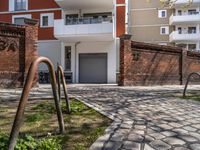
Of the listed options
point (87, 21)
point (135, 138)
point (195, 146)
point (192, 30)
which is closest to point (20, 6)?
point (87, 21)

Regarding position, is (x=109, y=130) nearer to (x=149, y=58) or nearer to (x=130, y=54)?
(x=130, y=54)

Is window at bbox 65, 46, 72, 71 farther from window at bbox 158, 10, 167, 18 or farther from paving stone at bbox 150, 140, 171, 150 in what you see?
paving stone at bbox 150, 140, 171, 150

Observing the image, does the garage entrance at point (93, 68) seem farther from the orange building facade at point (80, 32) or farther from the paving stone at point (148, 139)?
the paving stone at point (148, 139)

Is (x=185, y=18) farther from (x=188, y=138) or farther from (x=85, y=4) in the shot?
(x=188, y=138)

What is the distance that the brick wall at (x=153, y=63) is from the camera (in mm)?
18078

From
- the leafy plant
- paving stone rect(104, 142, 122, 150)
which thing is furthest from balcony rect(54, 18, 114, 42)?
the leafy plant

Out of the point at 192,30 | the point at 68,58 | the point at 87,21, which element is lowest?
the point at 68,58

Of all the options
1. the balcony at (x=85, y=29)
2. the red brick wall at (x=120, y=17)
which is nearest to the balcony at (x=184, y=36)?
the red brick wall at (x=120, y=17)

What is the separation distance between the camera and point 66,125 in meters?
5.24

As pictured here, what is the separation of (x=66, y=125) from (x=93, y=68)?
72.0ft

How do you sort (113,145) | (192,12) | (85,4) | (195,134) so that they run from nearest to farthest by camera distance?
(113,145), (195,134), (85,4), (192,12)

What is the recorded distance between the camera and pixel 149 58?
19484 mm

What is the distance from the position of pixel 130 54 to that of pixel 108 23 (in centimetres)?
653

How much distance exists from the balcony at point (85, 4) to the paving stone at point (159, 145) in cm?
2257
